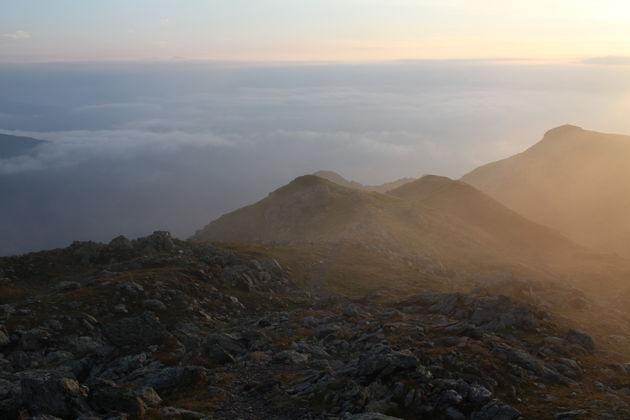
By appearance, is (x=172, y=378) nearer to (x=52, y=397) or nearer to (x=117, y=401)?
(x=117, y=401)

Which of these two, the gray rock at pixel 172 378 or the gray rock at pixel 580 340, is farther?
the gray rock at pixel 580 340

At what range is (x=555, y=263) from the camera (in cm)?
9944

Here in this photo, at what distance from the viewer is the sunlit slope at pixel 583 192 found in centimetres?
16062

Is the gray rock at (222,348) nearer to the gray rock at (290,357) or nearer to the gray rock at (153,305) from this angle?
the gray rock at (290,357)

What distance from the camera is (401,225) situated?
103 metres

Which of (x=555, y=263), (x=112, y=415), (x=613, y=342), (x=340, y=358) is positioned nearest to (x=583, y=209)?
(x=555, y=263)

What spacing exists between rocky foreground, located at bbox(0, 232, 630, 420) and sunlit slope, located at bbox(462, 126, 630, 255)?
5193 inches

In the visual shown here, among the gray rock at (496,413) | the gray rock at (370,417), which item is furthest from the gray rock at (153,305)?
the gray rock at (496,413)

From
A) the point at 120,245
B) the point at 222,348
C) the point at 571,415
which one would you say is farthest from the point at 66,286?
the point at 571,415

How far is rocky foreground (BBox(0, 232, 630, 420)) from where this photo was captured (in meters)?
24.9

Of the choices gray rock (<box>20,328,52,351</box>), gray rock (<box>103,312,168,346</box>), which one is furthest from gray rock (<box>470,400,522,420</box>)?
gray rock (<box>20,328,52,351</box>)

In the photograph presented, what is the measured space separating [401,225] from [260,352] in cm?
7212

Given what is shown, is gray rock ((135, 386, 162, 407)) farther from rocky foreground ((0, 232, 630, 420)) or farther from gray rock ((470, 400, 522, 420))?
gray rock ((470, 400, 522, 420))

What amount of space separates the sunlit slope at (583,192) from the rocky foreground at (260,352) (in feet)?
433
